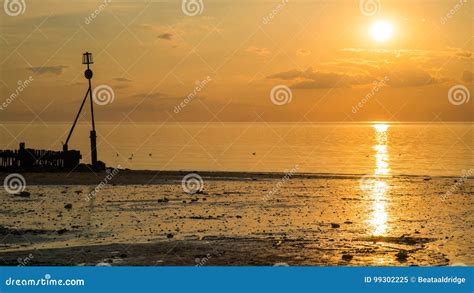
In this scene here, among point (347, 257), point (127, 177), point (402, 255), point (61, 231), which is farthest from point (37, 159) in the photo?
point (402, 255)

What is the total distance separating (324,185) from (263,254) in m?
28.6

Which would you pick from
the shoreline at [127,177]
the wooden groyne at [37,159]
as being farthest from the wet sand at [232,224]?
the wooden groyne at [37,159]

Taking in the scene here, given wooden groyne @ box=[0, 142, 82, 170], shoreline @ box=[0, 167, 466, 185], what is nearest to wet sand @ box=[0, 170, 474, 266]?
shoreline @ box=[0, 167, 466, 185]

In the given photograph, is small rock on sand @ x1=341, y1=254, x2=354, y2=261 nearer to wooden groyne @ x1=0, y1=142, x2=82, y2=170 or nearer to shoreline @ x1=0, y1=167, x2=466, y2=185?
shoreline @ x1=0, y1=167, x2=466, y2=185

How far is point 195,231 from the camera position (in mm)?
25938

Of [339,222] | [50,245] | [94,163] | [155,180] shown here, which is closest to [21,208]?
[50,245]

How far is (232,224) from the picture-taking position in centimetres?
2798

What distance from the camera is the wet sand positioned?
21031 millimetres

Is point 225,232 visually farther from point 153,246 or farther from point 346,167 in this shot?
point 346,167

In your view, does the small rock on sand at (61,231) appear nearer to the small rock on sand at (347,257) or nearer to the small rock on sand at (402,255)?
the small rock on sand at (347,257)

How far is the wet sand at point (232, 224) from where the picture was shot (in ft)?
69.0

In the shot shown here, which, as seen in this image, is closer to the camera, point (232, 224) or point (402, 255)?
point (402, 255)

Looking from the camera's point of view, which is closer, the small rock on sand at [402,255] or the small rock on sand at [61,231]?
the small rock on sand at [402,255]

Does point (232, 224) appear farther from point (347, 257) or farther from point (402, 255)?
point (402, 255)
